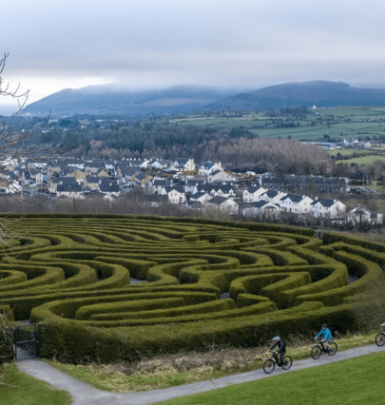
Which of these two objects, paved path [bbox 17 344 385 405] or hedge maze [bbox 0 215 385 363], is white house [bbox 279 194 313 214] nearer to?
hedge maze [bbox 0 215 385 363]

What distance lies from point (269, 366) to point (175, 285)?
11.9m

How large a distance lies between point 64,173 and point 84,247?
4926 inches

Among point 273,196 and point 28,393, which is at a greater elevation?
point 28,393

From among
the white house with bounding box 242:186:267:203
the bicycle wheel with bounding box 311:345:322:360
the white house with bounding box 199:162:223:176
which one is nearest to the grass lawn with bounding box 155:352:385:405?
the bicycle wheel with bounding box 311:345:322:360

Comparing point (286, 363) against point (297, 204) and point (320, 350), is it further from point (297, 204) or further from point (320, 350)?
point (297, 204)

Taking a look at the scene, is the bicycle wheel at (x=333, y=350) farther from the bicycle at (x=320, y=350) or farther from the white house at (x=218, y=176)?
the white house at (x=218, y=176)

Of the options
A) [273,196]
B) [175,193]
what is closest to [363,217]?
[273,196]

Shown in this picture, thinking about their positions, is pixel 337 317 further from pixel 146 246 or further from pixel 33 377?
pixel 146 246

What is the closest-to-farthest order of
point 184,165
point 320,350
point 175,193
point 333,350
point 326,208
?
point 320,350 → point 333,350 → point 326,208 → point 175,193 → point 184,165

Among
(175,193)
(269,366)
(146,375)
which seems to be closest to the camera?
(146,375)

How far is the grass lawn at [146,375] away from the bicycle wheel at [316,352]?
462 mm

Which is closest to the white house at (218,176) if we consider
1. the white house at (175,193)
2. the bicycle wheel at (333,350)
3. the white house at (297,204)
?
the white house at (175,193)

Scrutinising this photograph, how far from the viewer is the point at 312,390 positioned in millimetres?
21141

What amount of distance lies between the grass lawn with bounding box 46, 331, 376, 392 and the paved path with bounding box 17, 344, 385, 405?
0.29 metres
